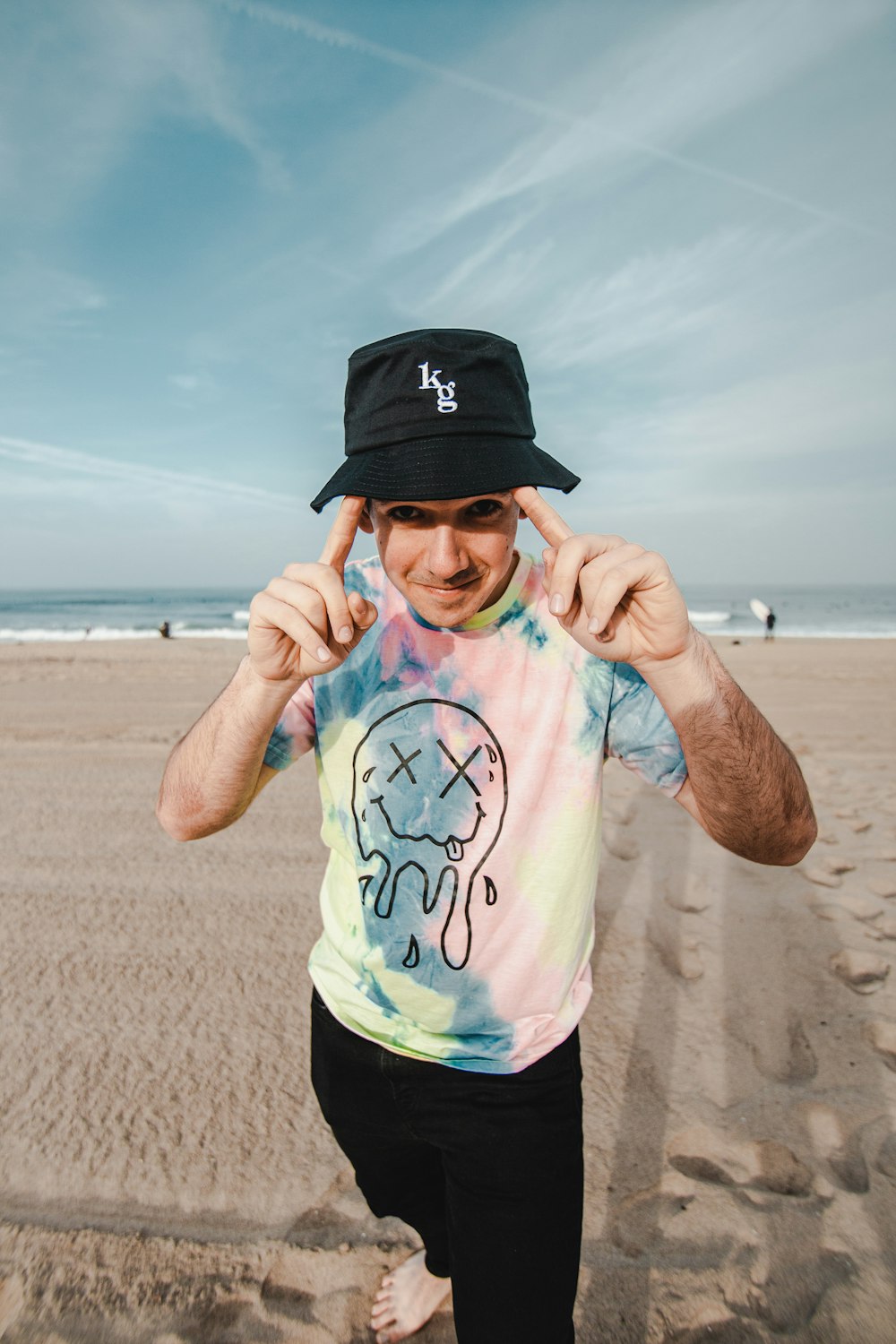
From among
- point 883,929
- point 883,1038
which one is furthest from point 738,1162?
point 883,929

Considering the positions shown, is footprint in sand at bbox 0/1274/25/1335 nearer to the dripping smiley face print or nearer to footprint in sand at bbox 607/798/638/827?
the dripping smiley face print

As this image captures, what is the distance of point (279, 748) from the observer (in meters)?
1.60

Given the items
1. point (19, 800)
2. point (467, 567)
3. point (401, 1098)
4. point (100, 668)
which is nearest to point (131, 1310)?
point (401, 1098)

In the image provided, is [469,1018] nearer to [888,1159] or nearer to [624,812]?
[888,1159]

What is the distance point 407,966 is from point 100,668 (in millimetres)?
12968

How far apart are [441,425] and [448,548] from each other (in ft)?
0.76

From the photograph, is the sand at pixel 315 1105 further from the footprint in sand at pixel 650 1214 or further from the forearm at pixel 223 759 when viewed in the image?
the forearm at pixel 223 759

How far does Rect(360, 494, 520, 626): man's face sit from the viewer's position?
54.1 inches

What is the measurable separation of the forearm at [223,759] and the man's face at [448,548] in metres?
0.32

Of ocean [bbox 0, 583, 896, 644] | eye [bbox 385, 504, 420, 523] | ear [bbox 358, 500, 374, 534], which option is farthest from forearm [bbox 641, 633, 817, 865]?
ocean [bbox 0, 583, 896, 644]

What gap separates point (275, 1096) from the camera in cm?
249

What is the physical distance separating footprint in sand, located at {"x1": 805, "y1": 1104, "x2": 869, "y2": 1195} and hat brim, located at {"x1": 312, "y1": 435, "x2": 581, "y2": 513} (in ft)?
7.35

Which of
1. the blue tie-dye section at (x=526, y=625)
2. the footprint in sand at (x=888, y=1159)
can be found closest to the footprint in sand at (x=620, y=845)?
the footprint in sand at (x=888, y=1159)

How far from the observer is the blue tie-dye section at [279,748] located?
1.59 metres
